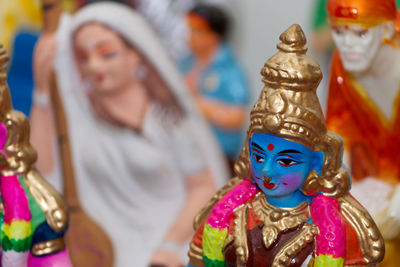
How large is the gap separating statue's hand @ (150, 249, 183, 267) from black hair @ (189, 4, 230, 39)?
4.39 feet

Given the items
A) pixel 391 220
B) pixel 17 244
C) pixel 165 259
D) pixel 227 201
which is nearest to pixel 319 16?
pixel 165 259

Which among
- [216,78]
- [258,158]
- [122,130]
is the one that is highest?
[258,158]

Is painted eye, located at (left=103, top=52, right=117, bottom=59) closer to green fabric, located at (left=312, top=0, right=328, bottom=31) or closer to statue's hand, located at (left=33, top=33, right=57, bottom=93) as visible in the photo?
statue's hand, located at (left=33, top=33, right=57, bottom=93)

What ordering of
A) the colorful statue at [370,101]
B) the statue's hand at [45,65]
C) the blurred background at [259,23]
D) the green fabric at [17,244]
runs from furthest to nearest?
1. the blurred background at [259,23]
2. the statue's hand at [45,65]
3. the colorful statue at [370,101]
4. the green fabric at [17,244]

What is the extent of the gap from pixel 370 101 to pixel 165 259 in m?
0.64

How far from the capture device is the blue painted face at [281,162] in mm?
965

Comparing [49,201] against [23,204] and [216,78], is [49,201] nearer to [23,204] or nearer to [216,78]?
[23,204]

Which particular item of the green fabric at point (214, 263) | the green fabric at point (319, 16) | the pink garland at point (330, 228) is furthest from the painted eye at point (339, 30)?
the green fabric at point (319, 16)

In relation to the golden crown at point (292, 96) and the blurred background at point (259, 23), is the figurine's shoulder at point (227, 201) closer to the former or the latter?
the golden crown at point (292, 96)

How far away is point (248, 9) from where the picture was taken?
3.27 m

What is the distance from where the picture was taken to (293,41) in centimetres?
96

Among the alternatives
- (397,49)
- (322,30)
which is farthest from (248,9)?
(397,49)

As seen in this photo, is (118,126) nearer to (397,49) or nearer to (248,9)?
(397,49)

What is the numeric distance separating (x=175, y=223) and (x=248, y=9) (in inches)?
72.2
